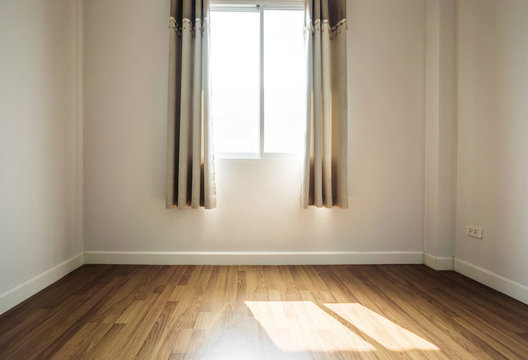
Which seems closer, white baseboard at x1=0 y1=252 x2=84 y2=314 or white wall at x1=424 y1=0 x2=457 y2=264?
white baseboard at x1=0 y1=252 x2=84 y2=314

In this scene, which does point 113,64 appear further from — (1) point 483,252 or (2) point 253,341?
(1) point 483,252

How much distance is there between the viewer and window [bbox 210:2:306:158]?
2.79m

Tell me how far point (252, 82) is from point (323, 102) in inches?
26.8

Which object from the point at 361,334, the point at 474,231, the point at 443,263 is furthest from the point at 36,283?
the point at 474,231

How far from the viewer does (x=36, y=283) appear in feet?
6.84

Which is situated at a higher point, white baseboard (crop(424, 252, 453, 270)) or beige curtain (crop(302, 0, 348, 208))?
beige curtain (crop(302, 0, 348, 208))

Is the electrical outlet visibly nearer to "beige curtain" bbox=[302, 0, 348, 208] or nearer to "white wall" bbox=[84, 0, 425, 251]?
"white wall" bbox=[84, 0, 425, 251]

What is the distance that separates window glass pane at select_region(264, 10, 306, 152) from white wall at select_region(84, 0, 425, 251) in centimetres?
25

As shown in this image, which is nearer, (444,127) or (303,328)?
(303,328)

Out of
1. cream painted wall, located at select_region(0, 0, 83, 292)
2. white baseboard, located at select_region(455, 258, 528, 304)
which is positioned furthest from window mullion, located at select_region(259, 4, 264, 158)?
white baseboard, located at select_region(455, 258, 528, 304)

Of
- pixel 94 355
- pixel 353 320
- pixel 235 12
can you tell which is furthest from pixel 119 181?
pixel 353 320

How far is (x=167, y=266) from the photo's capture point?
2668 millimetres

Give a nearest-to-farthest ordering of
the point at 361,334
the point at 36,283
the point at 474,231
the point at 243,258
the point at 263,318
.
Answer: the point at 361,334
the point at 263,318
the point at 36,283
the point at 474,231
the point at 243,258

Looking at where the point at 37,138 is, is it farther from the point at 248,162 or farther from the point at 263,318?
the point at 263,318
